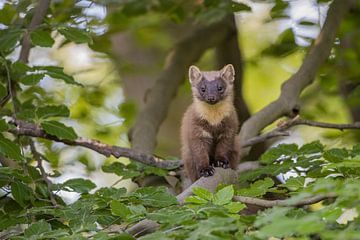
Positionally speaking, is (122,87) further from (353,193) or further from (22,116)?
(353,193)

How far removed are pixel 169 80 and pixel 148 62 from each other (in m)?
2.23

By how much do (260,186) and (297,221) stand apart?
8.13ft

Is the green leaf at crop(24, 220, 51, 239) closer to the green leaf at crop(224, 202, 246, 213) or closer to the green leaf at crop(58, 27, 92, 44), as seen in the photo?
the green leaf at crop(224, 202, 246, 213)

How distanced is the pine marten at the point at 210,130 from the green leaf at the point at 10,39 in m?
2.32

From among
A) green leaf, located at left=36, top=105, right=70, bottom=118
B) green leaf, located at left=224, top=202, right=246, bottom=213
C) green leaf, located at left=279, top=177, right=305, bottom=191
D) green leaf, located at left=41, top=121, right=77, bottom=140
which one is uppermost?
green leaf, located at left=36, top=105, right=70, bottom=118

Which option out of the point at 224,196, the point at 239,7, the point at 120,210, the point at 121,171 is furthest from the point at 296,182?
the point at 239,7

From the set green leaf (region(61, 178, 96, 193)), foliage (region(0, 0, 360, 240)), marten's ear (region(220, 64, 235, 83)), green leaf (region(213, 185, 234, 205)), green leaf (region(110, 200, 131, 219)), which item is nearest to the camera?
foliage (region(0, 0, 360, 240))

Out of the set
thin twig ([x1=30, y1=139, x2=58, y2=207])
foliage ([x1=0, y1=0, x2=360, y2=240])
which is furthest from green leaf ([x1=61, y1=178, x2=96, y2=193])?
thin twig ([x1=30, y1=139, x2=58, y2=207])

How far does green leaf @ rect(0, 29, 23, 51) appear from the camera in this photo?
759cm

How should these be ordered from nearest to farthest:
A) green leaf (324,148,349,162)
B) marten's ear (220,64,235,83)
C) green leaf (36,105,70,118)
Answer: green leaf (324,148,349,162)
green leaf (36,105,70,118)
marten's ear (220,64,235,83)

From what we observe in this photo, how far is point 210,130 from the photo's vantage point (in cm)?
859

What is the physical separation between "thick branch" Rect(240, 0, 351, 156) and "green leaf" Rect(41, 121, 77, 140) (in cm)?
244

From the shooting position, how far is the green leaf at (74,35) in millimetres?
7464

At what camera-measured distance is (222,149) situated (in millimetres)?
8445
